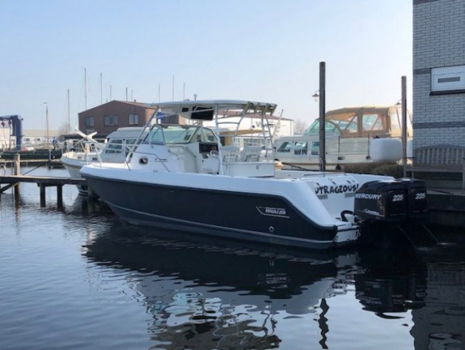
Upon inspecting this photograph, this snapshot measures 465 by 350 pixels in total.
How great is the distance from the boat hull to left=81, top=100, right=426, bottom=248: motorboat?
2 centimetres

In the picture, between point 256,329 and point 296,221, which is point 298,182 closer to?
point 296,221

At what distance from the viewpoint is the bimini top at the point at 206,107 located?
37.3 feet

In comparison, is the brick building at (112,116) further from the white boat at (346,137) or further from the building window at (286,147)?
the white boat at (346,137)

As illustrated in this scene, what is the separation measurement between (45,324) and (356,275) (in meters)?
4.09

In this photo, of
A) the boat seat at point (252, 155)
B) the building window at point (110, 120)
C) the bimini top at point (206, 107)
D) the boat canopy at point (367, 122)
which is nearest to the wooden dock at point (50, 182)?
the bimini top at point (206, 107)

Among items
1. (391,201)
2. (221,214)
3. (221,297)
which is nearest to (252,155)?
(221,214)

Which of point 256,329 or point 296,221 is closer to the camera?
point 256,329

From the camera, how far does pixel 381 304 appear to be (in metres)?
6.31

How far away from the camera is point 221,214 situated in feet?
→ 32.9

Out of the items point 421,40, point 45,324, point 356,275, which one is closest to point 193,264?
point 356,275

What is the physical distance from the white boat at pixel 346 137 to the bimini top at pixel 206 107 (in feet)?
25.0

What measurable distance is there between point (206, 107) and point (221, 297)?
18.9ft

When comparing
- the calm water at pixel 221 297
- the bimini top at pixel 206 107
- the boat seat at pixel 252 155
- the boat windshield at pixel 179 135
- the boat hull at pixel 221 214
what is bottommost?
the calm water at pixel 221 297

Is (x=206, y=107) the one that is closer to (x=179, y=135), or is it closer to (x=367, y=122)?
(x=179, y=135)
